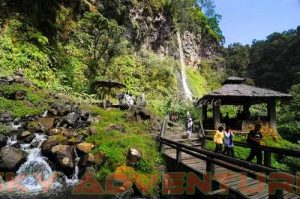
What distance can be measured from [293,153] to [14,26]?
77.1 feet

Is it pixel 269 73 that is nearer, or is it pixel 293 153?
pixel 293 153

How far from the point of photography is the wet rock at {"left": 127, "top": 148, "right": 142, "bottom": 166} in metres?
13.4

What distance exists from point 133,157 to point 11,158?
491 centimetres

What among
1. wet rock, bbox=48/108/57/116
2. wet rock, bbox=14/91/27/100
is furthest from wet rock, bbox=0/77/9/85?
wet rock, bbox=48/108/57/116

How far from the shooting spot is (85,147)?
14.3 meters

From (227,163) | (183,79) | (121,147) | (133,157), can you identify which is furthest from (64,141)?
(183,79)

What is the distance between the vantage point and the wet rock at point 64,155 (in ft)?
44.0

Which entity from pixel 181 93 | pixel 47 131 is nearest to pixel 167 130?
pixel 47 131

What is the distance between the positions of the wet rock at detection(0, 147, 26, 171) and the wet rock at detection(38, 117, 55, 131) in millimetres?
2712

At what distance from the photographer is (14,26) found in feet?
85.0

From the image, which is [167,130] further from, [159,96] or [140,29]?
[140,29]

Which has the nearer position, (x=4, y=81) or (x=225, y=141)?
(x=225, y=141)

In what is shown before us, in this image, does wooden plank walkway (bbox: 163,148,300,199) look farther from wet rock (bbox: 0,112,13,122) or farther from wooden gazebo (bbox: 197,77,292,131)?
wooden gazebo (bbox: 197,77,292,131)

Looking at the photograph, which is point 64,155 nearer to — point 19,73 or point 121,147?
point 121,147
